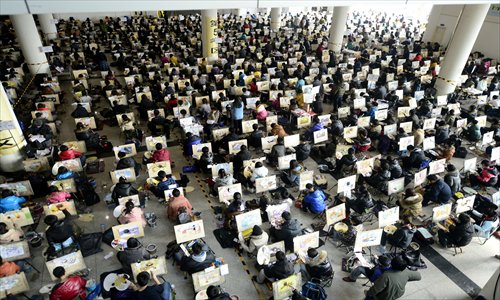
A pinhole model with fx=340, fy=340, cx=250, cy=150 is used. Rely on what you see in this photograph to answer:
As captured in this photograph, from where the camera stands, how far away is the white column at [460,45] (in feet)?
57.0

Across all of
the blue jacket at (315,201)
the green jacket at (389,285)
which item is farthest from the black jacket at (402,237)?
the blue jacket at (315,201)

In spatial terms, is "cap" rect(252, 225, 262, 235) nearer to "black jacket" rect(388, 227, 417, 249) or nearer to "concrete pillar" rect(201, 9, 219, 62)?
"black jacket" rect(388, 227, 417, 249)

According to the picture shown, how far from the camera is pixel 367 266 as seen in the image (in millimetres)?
8773

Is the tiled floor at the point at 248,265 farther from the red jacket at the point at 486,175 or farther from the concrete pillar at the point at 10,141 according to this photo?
the concrete pillar at the point at 10,141

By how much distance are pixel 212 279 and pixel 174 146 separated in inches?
321

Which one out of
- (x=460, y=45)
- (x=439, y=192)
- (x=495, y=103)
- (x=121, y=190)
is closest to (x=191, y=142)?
(x=121, y=190)

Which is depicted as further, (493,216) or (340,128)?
(340,128)

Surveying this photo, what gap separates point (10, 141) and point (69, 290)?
7.91 m

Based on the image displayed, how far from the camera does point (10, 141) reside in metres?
12.6

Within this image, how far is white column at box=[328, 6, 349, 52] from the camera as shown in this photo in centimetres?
2634

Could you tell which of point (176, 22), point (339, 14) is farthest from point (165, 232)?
point (176, 22)

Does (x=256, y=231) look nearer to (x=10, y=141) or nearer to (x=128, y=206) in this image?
(x=128, y=206)

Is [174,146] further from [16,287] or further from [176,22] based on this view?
[176,22]

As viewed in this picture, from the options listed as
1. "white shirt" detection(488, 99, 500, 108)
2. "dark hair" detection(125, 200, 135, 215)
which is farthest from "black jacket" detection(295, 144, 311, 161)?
"white shirt" detection(488, 99, 500, 108)
